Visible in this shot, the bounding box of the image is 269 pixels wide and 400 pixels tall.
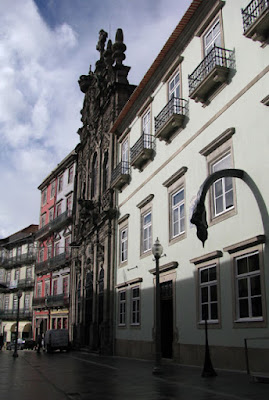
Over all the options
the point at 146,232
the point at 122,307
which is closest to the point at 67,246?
the point at 122,307

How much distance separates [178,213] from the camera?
17.2m

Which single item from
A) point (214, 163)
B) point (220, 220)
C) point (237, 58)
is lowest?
point (220, 220)

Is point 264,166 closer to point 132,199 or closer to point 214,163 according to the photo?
point 214,163

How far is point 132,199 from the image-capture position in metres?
23.0

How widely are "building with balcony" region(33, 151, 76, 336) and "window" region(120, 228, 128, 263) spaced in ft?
52.1

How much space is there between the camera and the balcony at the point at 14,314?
51.8 meters

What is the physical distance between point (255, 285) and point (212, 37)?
8585mm

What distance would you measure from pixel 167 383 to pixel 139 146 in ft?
41.7

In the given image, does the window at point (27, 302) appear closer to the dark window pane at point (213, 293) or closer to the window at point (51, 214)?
the window at point (51, 214)

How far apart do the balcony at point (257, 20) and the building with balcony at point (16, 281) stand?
4351cm

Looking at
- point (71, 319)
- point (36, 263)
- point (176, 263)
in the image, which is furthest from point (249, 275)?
point (36, 263)

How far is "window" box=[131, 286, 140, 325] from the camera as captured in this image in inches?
820

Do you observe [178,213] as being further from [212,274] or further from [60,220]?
[60,220]

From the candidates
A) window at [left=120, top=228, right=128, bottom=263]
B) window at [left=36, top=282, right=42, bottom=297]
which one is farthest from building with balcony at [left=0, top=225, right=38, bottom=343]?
window at [left=120, top=228, right=128, bottom=263]
